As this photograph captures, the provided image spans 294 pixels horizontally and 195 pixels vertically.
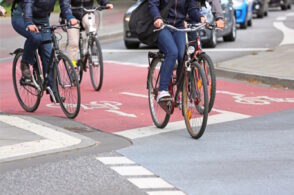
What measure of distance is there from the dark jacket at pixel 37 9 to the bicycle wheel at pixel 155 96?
1.40 m

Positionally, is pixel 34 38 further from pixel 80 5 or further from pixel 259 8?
pixel 259 8

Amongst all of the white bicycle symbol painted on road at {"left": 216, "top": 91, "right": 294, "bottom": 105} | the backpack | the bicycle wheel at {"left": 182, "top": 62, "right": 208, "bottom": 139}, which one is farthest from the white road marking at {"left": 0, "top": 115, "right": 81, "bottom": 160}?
the white bicycle symbol painted on road at {"left": 216, "top": 91, "right": 294, "bottom": 105}

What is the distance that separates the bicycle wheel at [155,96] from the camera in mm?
9570

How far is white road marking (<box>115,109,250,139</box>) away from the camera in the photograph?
365 inches

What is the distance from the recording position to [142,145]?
8.58 meters

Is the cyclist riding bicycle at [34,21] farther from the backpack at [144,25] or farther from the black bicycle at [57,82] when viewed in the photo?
the backpack at [144,25]

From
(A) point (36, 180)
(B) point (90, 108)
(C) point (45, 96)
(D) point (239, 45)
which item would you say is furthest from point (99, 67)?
(D) point (239, 45)

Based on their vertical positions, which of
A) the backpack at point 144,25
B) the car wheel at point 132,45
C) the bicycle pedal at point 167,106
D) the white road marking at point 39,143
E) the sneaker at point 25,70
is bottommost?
the car wheel at point 132,45

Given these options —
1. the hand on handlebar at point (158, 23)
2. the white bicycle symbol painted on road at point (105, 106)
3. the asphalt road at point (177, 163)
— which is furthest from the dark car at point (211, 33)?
the hand on handlebar at point (158, 23)

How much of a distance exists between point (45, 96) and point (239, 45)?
10798 millimetres

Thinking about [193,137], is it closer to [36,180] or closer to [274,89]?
[36,180]

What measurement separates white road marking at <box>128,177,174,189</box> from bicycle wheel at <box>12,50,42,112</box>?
14.1 ft

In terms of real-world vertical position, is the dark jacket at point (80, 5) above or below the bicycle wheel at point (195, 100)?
above

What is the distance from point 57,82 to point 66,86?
0.73 feet
